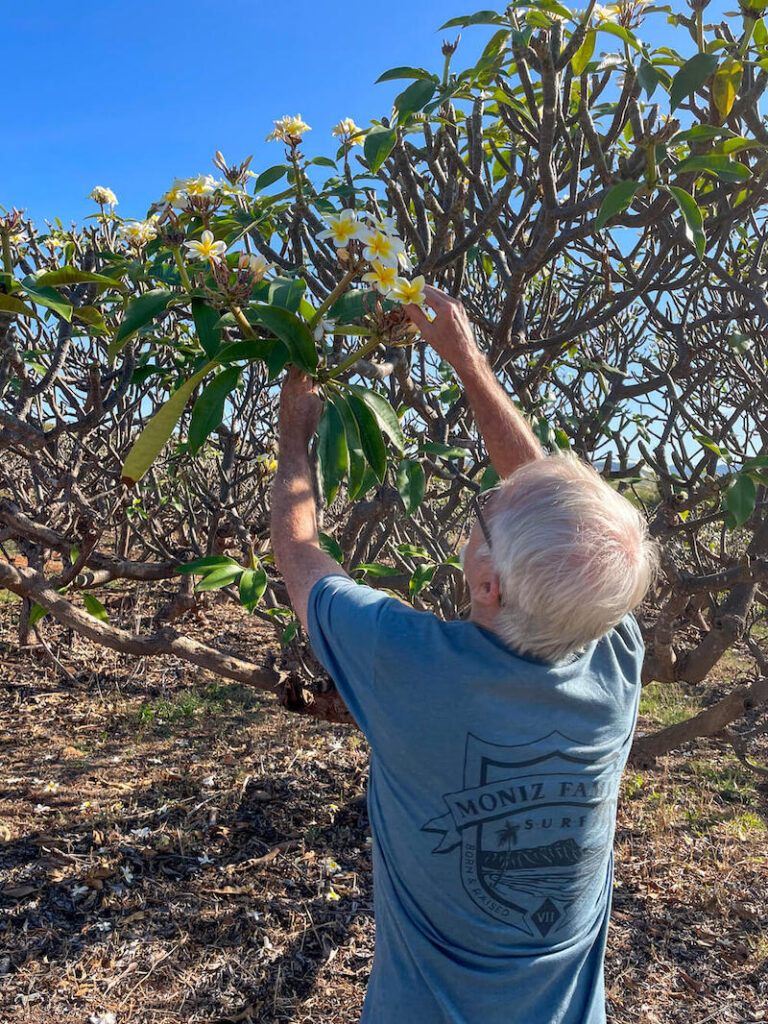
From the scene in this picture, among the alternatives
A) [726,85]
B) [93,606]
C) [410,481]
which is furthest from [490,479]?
[93,606]

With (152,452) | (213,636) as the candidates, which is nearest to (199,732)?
(213,636)

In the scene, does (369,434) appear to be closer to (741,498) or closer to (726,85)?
(741,498)

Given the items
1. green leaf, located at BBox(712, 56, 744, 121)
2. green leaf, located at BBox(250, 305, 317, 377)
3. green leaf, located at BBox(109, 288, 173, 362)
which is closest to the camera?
green leaf, located at BBox(250, 305, 317, 377)

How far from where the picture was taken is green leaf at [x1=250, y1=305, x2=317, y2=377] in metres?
1.21

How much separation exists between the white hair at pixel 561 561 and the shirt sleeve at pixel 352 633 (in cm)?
18

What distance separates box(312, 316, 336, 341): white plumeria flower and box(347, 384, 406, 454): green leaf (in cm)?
10

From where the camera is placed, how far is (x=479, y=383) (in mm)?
1564

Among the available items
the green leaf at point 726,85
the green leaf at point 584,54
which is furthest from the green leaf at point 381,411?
the green leaf at point 726,85

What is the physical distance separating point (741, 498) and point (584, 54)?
3.60ft

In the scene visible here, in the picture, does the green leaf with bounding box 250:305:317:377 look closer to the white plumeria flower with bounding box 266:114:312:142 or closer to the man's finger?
the man's finger

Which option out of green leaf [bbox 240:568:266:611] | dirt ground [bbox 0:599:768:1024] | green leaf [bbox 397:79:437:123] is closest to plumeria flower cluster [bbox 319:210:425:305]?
green leaf [bbox 397:79:437:123]

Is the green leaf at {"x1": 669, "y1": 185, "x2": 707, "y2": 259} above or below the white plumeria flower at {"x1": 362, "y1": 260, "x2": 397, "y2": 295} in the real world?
above

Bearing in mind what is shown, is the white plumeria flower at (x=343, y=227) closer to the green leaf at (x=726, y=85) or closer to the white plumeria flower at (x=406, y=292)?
the white plumeria flower at (x=406, y=292)

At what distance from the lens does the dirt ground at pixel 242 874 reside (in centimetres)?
239
